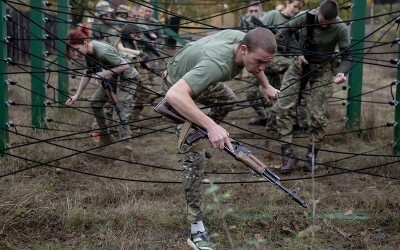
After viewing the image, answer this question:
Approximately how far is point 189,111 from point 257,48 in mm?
472

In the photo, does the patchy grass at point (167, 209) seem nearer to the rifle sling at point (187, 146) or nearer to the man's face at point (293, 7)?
the rifle sling at point (187, 146)

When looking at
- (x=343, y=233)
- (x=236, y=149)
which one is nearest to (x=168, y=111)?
(x=236, y=149)

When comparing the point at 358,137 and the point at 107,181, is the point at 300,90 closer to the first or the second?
the point at 358,137

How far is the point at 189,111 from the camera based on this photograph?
2875mm

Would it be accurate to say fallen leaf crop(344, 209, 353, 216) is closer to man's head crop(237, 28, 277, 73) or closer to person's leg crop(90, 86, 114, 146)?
man's head crop(237, 28, 277, 73)

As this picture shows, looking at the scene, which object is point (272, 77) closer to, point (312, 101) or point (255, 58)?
point (312, 101)

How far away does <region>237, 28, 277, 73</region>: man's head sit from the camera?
299 centimetres

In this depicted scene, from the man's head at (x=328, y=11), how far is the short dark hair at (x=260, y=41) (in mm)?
1815

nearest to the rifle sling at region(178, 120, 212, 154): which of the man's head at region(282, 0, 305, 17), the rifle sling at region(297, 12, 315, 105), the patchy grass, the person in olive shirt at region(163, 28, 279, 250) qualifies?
the person in olive shirt at region(163, 28, 279, 250)

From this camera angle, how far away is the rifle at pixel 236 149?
3025 millimetres

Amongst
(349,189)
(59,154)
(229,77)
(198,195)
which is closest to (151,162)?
(59,154)

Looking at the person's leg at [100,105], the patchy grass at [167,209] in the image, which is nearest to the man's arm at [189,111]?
the patchy grass at [167,209]

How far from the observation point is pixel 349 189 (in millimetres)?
4551

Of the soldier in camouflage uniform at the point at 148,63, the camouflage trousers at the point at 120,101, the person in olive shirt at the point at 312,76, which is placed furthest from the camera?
the soldier in camouflage uniform at the point at 148,63
